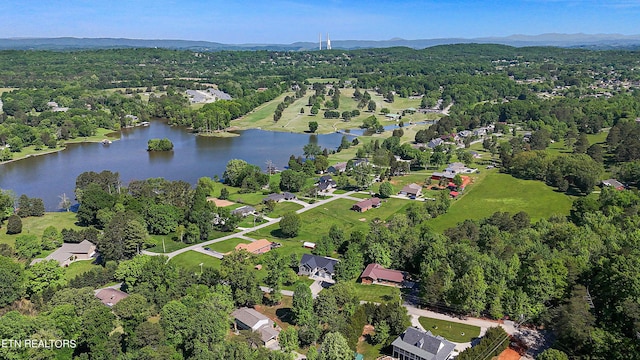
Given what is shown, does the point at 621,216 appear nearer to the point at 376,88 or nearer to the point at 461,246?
the point at 461,246

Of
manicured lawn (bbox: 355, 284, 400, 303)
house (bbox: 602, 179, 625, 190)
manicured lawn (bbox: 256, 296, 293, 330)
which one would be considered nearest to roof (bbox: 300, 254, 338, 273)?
manicured lawn (bbox: 355, 284, 400, 303)

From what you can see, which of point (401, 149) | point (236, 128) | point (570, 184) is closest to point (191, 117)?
point (236, 128)

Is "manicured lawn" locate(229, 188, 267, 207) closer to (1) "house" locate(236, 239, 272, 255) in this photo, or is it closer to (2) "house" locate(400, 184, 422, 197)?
(1) "house" locate(236, 239, 272, 255)

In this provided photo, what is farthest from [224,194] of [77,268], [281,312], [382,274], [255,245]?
[281,312]

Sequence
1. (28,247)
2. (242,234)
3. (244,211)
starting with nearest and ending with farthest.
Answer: (28,247) < (242,234) < (244,211)

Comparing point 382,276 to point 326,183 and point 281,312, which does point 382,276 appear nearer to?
point 281,312

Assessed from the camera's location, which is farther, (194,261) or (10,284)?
(194,261)
